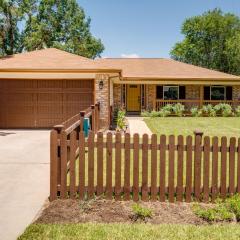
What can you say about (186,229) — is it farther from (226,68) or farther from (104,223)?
(226,68)

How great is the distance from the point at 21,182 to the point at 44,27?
122 ft

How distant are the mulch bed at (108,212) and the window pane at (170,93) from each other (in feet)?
76.2

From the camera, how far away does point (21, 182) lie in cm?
740

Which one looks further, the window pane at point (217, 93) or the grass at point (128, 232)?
the window pane at point (217, 93)

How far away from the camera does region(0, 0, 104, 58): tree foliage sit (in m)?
40.0

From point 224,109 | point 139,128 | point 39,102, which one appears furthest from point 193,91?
point 39,102

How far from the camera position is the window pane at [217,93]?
96.5 ft

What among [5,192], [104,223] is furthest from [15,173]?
[104,223]

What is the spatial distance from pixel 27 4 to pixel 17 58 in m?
24.5

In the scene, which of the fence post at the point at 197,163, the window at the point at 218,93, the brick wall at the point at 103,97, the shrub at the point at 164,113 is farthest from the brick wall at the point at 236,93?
the fence post at the point at 197,163

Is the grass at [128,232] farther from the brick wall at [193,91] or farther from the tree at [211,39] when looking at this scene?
the tree at [211,39]

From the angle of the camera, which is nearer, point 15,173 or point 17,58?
point 15,173

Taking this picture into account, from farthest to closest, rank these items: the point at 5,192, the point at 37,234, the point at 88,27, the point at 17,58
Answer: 1. the point at 88,27
2. the point at 17,58
3. the point at 5,192
4. the point at 37,234

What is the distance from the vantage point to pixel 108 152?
20.3 feet
